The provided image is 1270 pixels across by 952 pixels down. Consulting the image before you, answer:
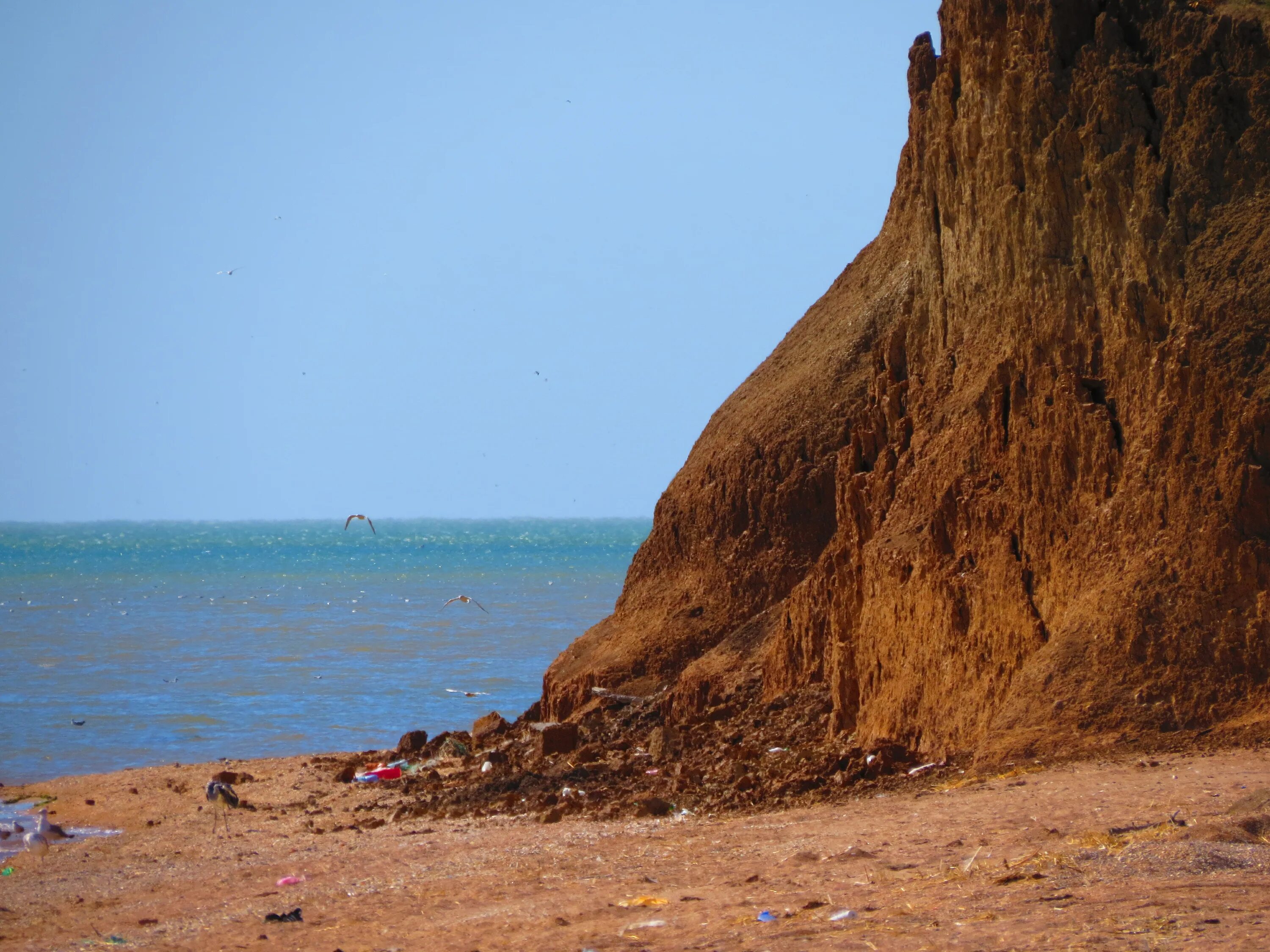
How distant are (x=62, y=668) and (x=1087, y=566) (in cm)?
2654

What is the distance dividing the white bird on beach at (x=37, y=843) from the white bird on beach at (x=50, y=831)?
51 mm

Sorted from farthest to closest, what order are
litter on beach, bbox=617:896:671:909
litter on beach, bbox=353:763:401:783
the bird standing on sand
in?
litter on beach, bbox=353:763:401:783 → the bird standing on sand → litter on beach, bbox=617:896:671:909

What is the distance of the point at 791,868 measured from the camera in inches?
314

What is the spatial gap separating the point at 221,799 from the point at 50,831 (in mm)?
1694

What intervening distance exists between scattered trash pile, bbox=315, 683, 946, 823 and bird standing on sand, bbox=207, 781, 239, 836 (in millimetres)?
1441

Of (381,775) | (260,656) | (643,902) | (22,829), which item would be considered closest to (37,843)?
(22,829)

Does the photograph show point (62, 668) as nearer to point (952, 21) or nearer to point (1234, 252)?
point (952, 21)

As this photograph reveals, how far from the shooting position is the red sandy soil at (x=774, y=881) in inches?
250

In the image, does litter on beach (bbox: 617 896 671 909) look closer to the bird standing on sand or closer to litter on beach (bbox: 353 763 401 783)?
the bird standing on sand

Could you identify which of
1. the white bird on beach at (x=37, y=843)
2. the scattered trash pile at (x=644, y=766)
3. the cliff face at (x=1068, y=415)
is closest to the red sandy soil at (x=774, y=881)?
the scattered trash pile at (x=644, y=766)

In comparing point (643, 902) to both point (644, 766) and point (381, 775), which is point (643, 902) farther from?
point (381, 775)

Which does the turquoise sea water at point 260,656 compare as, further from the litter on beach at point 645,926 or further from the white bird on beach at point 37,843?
the litter on beach at point 645,926

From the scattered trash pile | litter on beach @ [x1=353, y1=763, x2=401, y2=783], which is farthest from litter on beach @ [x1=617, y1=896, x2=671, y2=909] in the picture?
litter on beach @ [x1=353, y1=763, x2=401, y2=783]

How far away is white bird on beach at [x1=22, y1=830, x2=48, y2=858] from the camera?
42.3 ft
